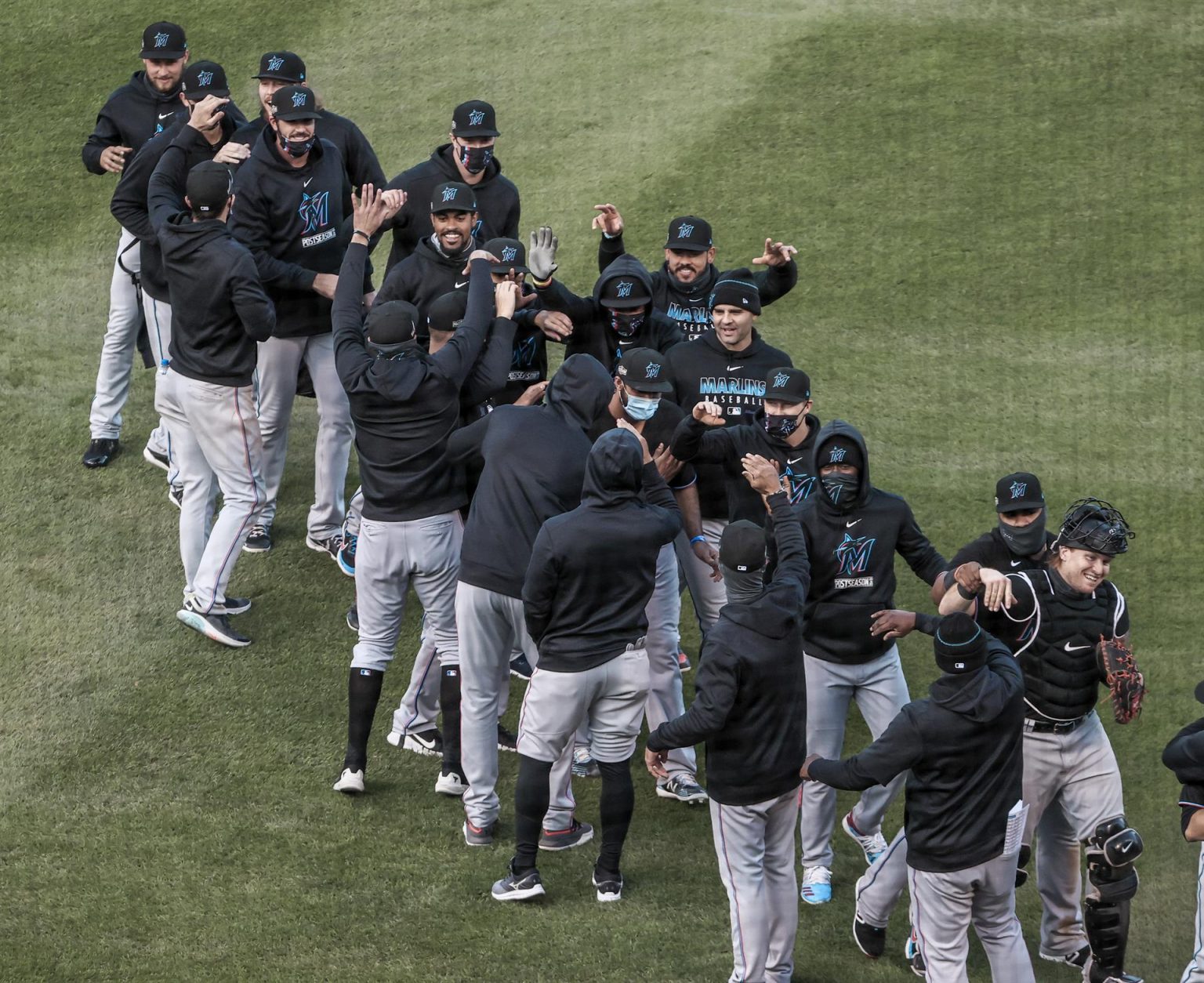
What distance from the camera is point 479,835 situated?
606cm

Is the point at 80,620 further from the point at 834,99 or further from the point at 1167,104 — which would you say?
the point at 1167,104

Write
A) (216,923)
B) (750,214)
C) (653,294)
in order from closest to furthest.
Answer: (216,923) → (653,294) → (750,214)

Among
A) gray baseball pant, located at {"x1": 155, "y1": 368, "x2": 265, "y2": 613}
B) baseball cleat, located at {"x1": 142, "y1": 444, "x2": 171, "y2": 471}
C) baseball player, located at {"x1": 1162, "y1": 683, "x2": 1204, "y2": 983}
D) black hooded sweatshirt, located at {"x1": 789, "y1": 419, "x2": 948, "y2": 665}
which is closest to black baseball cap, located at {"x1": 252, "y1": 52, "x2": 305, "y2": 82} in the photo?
gray baseball pant, located at {"x1": 155, "y1": 368, "x2": 265, "y2": 613}

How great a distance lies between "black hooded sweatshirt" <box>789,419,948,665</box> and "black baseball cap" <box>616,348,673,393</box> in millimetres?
640

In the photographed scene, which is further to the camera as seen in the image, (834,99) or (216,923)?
(834,99)

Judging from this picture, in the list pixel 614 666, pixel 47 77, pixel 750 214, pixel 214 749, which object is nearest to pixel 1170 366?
pixel 750 214

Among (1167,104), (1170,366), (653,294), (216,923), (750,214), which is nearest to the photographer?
(216,923)

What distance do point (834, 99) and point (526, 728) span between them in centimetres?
754

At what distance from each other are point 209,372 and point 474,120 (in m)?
1.68

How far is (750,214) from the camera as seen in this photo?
1087 cm

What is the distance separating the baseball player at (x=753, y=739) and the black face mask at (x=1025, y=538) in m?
0.98

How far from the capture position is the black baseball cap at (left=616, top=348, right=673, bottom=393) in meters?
6.01

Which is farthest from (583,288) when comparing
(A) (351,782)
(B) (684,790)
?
(A) (351,782)

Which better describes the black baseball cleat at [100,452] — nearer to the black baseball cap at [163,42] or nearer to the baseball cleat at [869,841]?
the black baseball cap at [163,42]
